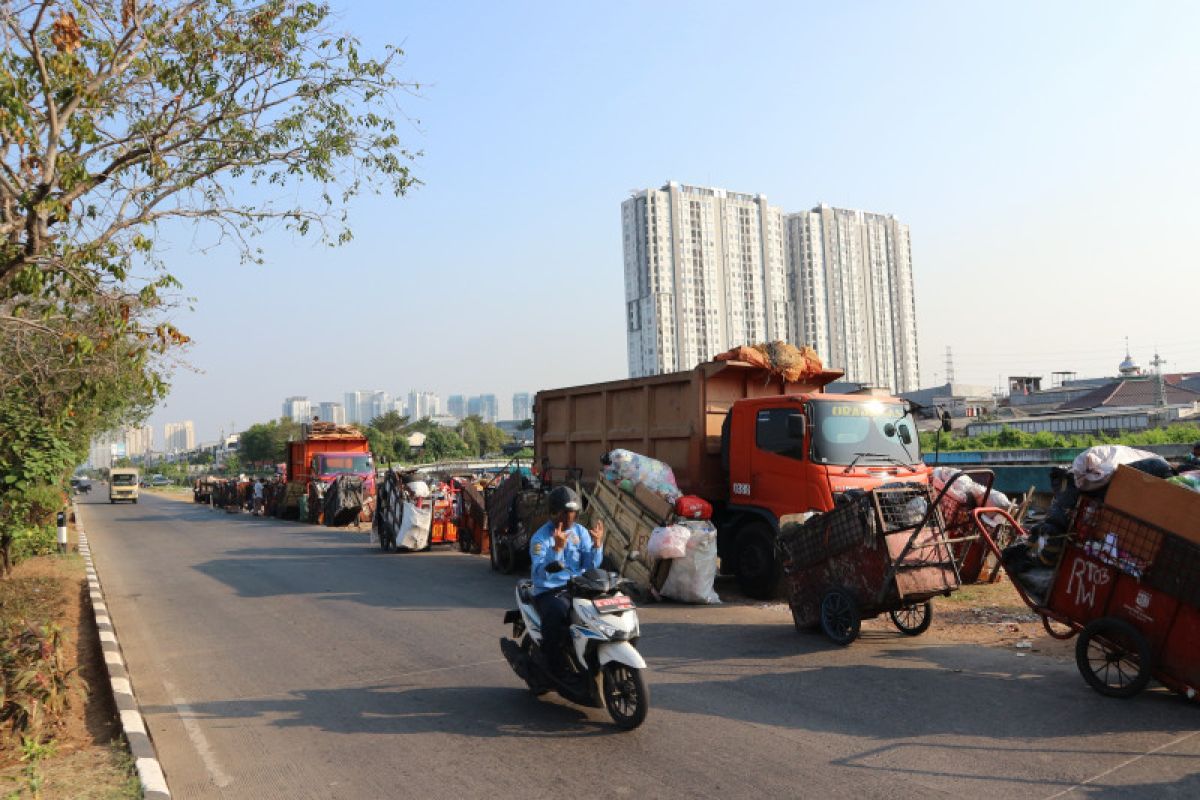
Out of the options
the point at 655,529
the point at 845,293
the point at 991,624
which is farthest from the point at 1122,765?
the point at 845,293

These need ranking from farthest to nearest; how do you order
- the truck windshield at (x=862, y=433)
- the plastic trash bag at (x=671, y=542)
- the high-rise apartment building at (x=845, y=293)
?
1. the high-rise apartment building at (x=845, y=293)
2. the truck windshield at (x=862, y=433)
3. the plastic trash bag at (x=671, y=542)

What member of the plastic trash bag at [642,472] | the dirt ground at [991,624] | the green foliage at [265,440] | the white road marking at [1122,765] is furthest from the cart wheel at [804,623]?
the green foliage at [265,440]

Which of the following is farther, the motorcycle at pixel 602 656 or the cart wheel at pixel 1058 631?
the cart wheel at pixel 1058 631

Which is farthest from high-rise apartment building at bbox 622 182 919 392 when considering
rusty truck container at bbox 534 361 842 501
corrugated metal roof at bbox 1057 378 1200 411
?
rusty truck container at bbox 534 361 842 501

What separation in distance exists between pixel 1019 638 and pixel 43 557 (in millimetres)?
17082

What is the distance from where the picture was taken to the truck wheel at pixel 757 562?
420 inches

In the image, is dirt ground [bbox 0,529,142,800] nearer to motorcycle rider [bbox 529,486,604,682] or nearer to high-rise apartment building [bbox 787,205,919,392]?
motorcycle rider [bbox 529,486,604,682]

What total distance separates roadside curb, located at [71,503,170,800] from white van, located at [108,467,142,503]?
1872 inches

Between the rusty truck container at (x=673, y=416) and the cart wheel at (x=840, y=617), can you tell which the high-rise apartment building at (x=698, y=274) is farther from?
the cart wheel at (x=840, y=617)

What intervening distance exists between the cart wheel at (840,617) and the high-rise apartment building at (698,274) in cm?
7542

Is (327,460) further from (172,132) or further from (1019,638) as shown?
(1019,638)

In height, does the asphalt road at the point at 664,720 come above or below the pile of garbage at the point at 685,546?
below

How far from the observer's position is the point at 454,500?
18125 mm

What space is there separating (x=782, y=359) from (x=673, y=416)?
5.49ft
